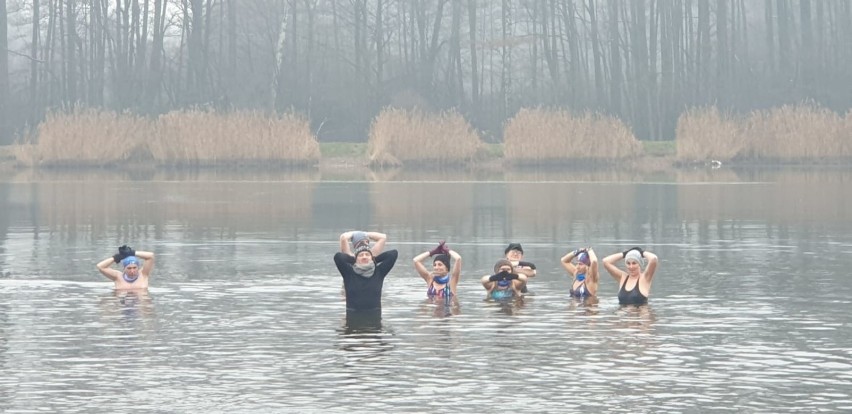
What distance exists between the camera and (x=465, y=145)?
60.2m

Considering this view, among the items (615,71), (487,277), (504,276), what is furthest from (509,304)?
(615,71)

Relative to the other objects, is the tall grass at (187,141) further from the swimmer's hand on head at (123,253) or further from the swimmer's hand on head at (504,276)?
the swimmer's hand on head at (504,276)

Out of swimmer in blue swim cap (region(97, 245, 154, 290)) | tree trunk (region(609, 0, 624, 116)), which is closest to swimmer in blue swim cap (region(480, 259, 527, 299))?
swimmer in blue swim cap (region(97, 245, 154, 290))

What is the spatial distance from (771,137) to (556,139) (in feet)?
24.0

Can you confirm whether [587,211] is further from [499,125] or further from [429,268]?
[499,125]

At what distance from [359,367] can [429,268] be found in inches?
384

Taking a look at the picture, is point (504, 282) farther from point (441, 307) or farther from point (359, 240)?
point (359, 240)

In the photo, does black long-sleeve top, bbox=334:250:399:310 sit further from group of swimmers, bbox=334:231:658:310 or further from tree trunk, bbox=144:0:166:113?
tree trunk, bbox=144:0:166:113

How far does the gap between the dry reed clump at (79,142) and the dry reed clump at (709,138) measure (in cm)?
1912

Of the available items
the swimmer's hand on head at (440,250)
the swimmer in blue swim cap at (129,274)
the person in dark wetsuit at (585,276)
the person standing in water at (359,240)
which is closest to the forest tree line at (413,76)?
the person standing in water at (359,240)

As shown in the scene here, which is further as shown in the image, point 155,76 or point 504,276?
point 155,76

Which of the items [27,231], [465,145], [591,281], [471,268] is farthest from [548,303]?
[465,145]

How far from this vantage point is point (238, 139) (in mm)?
58875

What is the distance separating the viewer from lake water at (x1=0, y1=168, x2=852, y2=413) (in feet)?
46.9
